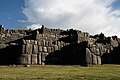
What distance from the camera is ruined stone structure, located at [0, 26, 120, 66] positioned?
32.9 metres

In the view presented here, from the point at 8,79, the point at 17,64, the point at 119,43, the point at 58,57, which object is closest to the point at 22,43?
the point at 17,64

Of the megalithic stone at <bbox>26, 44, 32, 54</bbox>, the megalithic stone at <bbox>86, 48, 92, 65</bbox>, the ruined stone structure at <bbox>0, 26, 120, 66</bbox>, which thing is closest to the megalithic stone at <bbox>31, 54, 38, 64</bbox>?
the ruined stone structure at <bbox>0, 26, 120, 66</bbox>

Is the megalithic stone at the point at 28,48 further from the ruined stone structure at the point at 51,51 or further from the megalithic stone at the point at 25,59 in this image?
the megalithic stone at the point at 25,59

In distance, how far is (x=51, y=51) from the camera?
34.9m

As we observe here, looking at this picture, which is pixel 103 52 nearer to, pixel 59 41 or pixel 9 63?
pixel 59 41

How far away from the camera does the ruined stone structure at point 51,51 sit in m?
32.9

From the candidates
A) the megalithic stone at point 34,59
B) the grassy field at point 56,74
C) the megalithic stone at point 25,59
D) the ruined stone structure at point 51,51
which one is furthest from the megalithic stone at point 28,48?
the grassy field at point 56,74

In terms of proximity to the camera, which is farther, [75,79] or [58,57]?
[58,57]

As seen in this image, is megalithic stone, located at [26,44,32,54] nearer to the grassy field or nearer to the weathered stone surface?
the weathered stone surface

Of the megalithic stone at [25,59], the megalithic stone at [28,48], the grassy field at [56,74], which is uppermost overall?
the megalithic stone at [28,48]

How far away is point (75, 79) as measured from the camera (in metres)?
19.4

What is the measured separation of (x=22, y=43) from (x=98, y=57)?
1017cm

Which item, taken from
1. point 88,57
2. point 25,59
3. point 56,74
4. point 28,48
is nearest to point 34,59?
point 25,59

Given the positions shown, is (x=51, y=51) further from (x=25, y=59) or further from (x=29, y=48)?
(x=25, y=59)
